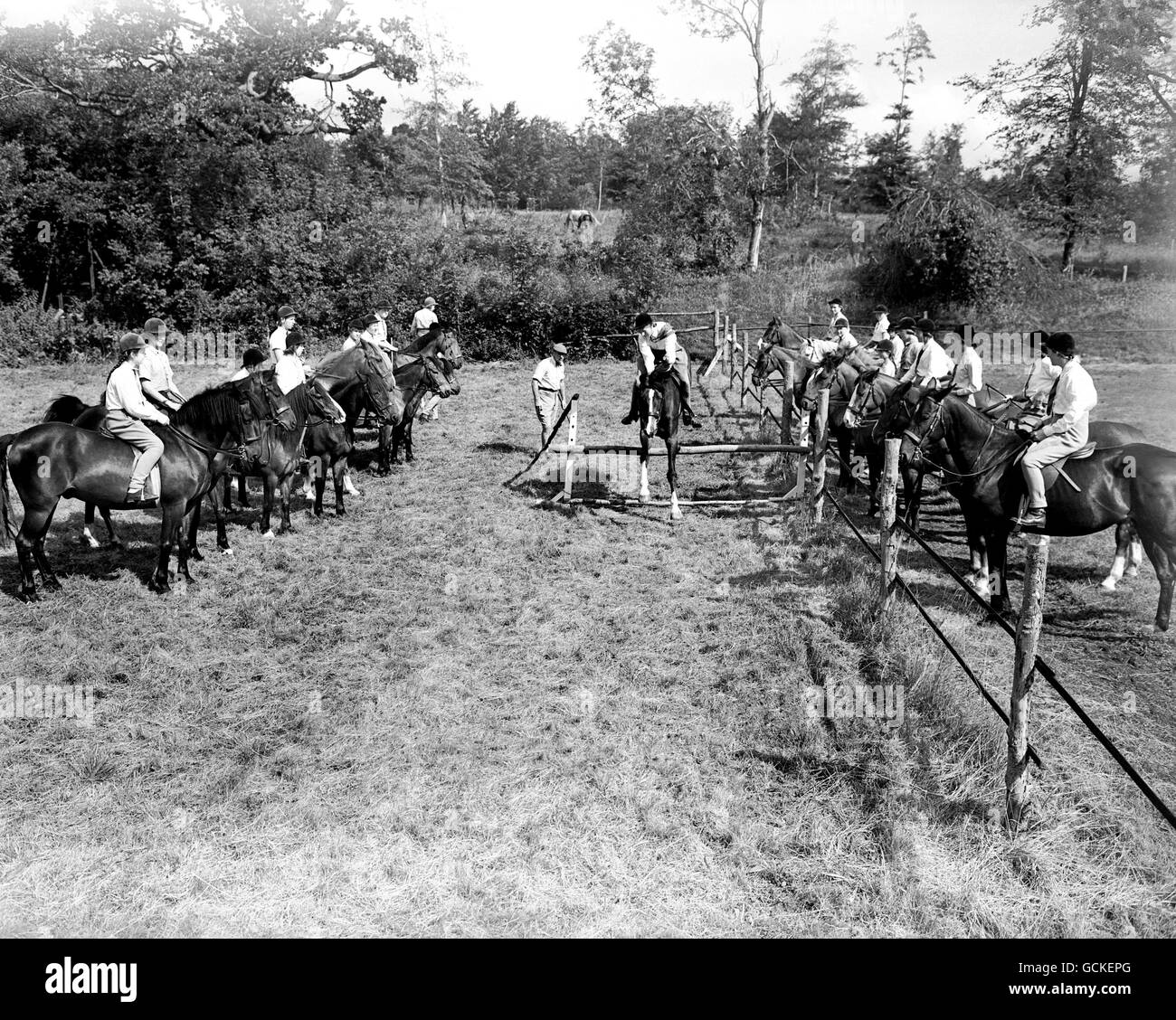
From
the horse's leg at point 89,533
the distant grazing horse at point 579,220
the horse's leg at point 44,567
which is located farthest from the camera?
the distant grazing horse at point 579,220

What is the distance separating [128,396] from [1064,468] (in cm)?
985

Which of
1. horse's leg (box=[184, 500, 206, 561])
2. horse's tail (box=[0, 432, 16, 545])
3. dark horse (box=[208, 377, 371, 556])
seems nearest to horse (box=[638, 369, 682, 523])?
dark horse (box=[208, 377, 371, 556])

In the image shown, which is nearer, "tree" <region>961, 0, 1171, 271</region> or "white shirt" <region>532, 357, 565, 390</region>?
"white shirt" <region>532, 357, 565, 390</region>

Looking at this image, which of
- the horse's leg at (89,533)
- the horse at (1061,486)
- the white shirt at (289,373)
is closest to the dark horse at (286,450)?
the white shirt at (289,373)

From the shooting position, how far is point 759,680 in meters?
7.25

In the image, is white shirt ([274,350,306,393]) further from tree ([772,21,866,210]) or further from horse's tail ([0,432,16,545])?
tree ([772,21,866,210])

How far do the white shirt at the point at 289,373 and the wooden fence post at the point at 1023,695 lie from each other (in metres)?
9.68

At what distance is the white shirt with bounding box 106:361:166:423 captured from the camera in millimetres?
8805

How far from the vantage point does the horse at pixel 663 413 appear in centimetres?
1183

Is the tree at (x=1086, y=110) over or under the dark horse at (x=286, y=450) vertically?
over

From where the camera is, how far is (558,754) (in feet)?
20.6

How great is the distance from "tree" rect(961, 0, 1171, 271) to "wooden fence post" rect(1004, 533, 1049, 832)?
3113cm

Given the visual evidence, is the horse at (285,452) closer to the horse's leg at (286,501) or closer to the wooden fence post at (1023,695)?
the horse's leg at (286,501)

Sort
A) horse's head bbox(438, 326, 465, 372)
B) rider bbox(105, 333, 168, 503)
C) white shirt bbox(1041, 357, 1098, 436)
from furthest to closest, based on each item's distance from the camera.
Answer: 1. horse's head bbox(438, 326, 465, 372)
2. rider bbox(105, 333, 168, 503)
3. white shirt bbox(1041, 357, 1098, 436)
